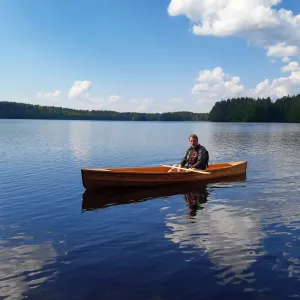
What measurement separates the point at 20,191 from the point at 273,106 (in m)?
159

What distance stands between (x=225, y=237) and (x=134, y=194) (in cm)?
686

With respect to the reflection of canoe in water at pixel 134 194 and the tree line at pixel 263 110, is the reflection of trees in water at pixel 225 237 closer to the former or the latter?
the reflection of canoe in water at pixel 134 194

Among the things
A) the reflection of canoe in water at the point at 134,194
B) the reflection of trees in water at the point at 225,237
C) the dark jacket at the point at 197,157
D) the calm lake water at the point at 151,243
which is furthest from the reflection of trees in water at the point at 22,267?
the dark jacket at the point at 197,157

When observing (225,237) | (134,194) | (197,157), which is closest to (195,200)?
(134,194)

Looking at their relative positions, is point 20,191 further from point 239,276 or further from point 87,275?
point 239,276

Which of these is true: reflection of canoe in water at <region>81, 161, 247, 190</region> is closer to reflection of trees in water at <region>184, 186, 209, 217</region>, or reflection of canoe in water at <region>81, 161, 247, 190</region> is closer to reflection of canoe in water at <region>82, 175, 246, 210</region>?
reflection of canoe in water at <region>82, 175, 246, 210</region>

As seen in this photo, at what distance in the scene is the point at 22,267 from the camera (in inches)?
328

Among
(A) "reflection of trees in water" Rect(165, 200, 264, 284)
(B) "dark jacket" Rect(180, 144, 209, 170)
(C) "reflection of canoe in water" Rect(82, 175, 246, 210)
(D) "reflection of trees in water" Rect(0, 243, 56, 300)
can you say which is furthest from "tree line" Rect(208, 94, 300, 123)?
(D) "reflection of trees in water" Rect(0, 243, 56, 300)

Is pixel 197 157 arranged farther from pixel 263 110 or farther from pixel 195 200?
pixel 263 110

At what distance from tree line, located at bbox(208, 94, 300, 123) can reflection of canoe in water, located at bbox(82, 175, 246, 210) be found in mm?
144179

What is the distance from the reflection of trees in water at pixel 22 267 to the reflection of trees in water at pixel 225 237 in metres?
3.72

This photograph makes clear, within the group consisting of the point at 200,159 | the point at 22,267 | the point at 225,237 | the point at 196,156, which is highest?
the point at 196,156

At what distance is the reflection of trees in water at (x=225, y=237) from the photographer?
27.0ft

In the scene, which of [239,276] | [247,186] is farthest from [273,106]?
[239,276]
